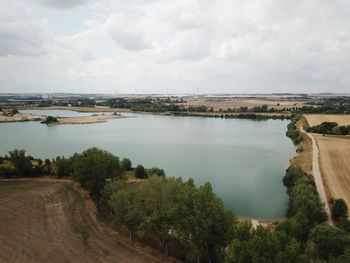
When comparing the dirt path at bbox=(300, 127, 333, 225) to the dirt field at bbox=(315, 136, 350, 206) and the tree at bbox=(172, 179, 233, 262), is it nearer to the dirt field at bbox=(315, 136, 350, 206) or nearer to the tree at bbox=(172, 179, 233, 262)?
the dirt field at bbox=(315, 136, 350, 206)

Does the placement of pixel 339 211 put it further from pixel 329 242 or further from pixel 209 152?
pixel 209 152

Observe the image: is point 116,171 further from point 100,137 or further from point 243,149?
point 100,137

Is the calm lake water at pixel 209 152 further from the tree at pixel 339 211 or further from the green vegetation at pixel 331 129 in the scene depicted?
the green vegetation at pixel 331 129

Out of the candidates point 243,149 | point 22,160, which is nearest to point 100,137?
point 243,149

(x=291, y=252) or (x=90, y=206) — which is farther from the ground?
(x=291, y=252)

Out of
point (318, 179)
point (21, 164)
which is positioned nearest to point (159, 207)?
point (318, 179)

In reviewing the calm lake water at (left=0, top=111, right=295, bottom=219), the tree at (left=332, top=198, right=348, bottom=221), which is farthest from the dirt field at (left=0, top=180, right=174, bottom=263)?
the tree at (left=332, top=198, right=348, bottom=221)

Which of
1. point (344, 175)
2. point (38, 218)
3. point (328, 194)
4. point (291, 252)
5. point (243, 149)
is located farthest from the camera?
point (243, 149)
